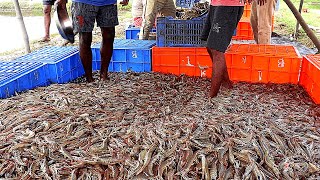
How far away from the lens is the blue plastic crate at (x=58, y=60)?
5441mm

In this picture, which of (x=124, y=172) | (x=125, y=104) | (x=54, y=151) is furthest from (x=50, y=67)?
(x=124, y=172)

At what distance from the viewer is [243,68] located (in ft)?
18.4

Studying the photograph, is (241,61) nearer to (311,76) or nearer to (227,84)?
(227,84)

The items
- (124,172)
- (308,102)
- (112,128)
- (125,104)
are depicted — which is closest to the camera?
(124,172)

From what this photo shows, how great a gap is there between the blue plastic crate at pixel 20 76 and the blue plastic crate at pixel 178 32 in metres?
2.05

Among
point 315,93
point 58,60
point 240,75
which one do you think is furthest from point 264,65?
point 58,60

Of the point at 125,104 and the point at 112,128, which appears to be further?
the point at 125,104

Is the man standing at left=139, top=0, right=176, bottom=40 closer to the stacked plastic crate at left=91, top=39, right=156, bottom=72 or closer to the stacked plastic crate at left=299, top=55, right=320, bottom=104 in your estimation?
the stacked plastic crate at left=91, top=39, right=156, bottom=72

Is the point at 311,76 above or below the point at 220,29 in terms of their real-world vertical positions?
below

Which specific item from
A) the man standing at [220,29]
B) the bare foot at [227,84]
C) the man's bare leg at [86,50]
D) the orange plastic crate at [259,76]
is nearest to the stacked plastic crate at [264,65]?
the orange plastic crate at [259,76]

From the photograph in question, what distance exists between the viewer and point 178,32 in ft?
19.4

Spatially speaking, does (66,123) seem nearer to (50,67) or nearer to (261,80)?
(50,67)

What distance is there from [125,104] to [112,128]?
2.75 feet

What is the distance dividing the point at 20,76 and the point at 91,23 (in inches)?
51.7
